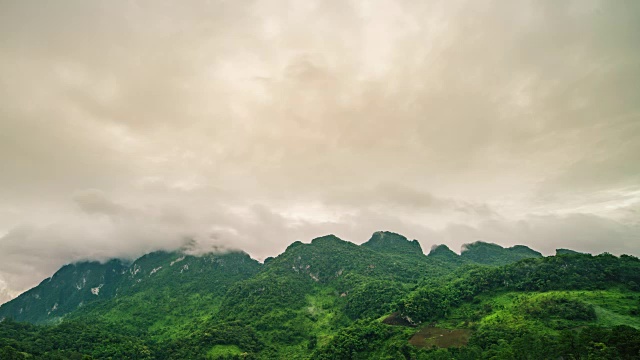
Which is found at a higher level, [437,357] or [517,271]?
[517,271]

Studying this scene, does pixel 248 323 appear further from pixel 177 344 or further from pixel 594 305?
pixel 594 305

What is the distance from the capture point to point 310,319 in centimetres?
14412

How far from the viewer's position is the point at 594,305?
256 feet

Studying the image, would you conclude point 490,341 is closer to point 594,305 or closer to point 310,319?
point 594,305

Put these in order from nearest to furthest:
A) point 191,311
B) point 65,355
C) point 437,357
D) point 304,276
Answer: point 437,357 < point 65,355 < point 191,311 < point 304,276

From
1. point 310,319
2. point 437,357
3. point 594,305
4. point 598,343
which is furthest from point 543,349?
point 310,319

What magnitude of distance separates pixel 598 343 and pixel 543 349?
10.3 meters

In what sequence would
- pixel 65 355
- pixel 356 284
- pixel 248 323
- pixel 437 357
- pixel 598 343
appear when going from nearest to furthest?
pixel 598 343, pixel 437 357, pixel 65 355, pixel 248 323, pixel 356 284

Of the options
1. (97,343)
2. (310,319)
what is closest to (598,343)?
(310,319)

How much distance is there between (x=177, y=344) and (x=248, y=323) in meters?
31.5

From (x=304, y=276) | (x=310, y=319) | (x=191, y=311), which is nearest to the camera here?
(x=310, y=319)

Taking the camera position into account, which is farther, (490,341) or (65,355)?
(65,355)

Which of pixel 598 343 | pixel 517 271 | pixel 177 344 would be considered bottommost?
pixel 177 344

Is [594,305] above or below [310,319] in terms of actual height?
above
